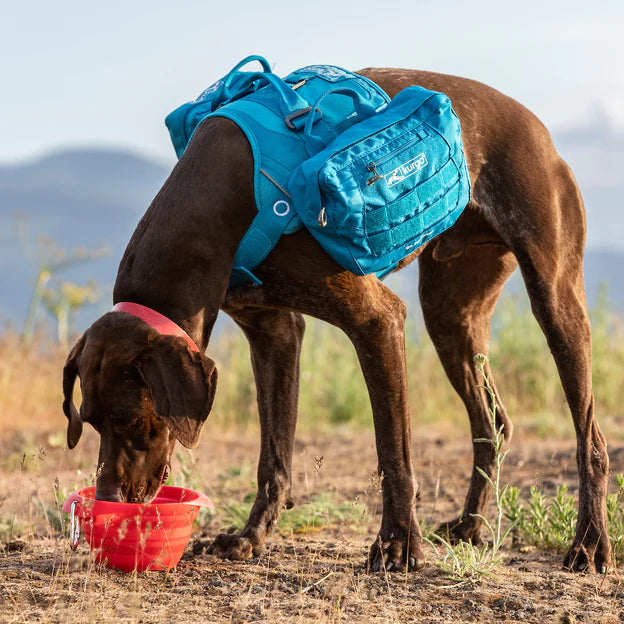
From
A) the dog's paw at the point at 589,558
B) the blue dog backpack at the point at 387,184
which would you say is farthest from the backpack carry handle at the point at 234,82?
the dog's paw at the point at 589,558

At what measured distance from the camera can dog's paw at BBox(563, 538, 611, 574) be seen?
147 inches

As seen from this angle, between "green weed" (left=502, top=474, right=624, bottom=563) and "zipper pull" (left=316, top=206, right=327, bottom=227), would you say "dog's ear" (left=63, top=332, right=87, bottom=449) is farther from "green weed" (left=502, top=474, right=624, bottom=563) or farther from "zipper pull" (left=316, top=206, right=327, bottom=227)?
"green weed" (left=502, top=474, right=624, bottom=563)

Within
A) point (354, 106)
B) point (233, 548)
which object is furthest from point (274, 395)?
point (354, 106)

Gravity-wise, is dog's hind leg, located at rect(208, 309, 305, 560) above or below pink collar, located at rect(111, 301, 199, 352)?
below

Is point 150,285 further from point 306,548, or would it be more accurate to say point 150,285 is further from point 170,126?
point 306,548

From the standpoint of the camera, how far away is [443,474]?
6.16 metres

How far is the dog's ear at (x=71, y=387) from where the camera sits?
331 cm

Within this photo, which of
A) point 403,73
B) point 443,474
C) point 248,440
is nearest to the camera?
point 403,73

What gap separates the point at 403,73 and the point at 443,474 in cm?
306

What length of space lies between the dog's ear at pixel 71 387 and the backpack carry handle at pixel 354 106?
114 centimetres

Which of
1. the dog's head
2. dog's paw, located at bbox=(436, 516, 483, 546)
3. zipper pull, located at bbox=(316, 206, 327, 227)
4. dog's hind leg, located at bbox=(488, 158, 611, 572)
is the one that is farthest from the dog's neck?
dog's paw, located at bbox=(436, 516, 483, 546)

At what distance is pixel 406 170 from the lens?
3.47m

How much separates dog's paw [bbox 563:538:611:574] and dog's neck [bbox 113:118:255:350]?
1.84 meters

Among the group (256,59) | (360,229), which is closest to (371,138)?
(360,229)
